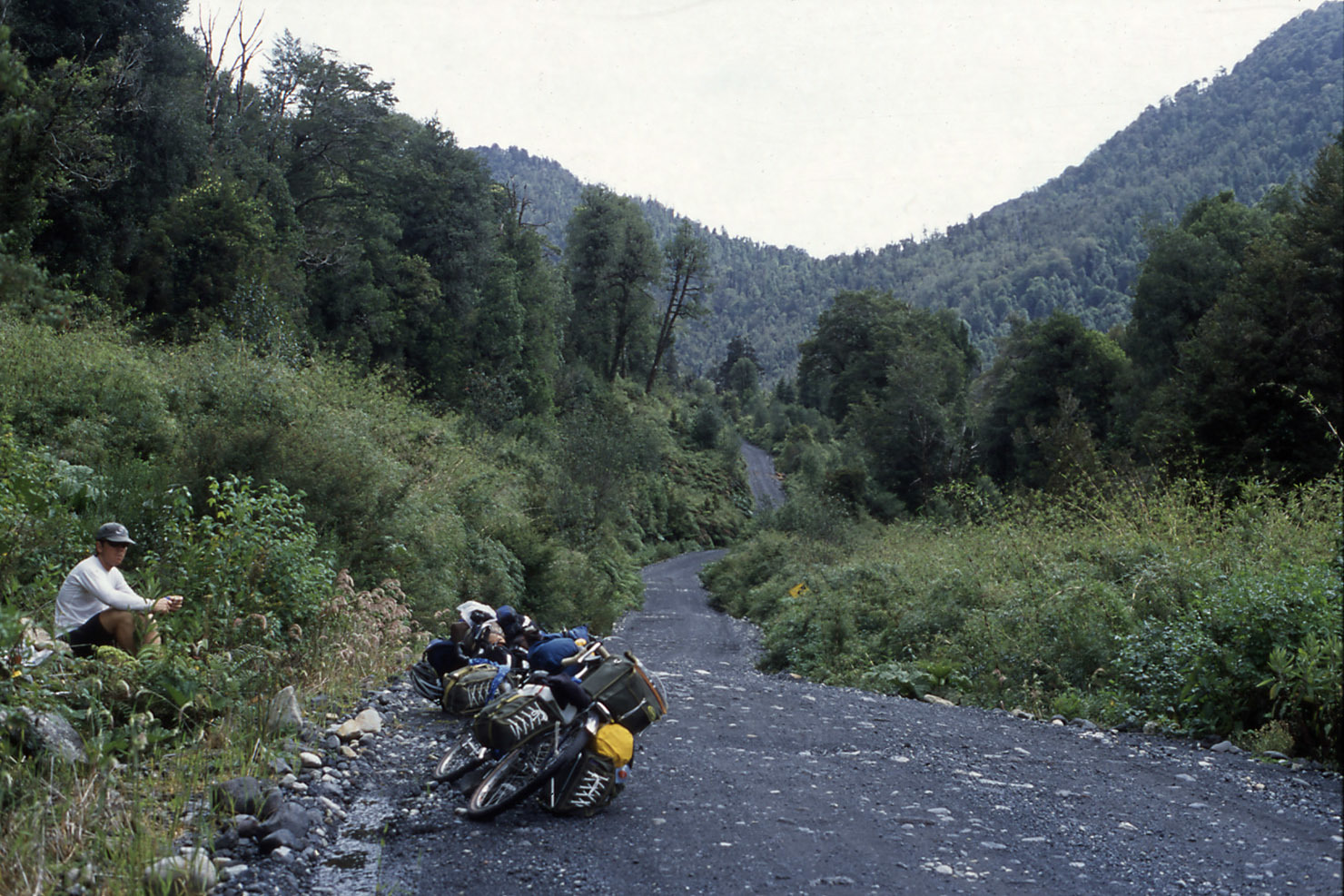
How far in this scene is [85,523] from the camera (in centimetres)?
829

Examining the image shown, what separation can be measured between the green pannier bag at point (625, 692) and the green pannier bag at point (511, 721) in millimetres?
307

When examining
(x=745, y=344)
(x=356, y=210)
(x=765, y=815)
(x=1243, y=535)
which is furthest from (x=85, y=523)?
(x=745, y=344)

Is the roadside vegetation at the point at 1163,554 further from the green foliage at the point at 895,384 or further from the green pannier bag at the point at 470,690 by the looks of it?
the green pannier bag at the point at 470,690

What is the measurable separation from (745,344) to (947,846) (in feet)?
362

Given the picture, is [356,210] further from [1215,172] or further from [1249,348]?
[1215,172]

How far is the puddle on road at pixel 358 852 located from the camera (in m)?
3.89

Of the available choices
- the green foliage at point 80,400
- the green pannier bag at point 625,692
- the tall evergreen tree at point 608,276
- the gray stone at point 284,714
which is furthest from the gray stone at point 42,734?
the tall evergreen tree at point 608,276

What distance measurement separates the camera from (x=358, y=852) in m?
4.26

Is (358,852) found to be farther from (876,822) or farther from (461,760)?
(876,822)

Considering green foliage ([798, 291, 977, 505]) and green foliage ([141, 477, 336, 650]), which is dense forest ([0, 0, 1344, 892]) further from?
green foliage ([798, 291, 977, 505])

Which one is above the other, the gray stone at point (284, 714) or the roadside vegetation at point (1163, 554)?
the roadside vegetation at point (1163, 554)

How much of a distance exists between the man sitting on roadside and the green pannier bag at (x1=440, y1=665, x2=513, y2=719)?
86.9 inches

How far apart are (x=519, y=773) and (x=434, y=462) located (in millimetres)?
15704

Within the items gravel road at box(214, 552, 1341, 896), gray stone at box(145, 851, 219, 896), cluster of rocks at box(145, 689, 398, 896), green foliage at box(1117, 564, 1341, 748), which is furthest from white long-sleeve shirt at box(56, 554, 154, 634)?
green foliage at box(1117, 564, 1341, 748)
